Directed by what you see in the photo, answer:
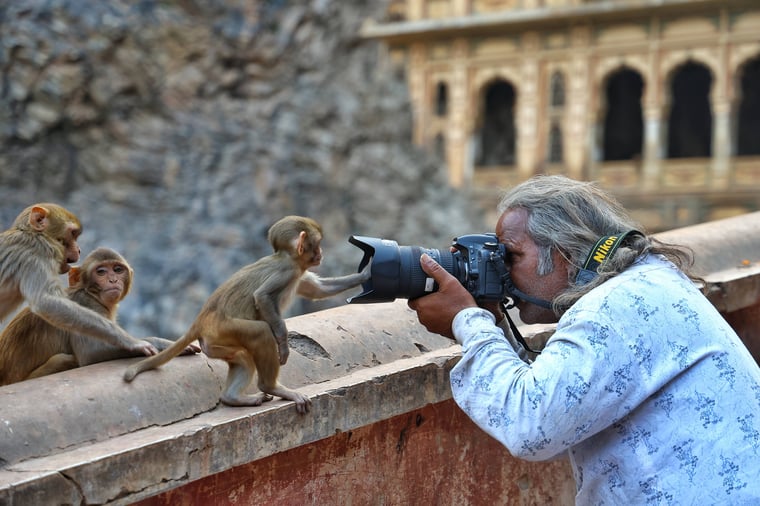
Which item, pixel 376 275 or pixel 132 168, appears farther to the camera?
pixel 132 168

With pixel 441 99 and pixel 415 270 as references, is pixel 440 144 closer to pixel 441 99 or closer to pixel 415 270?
pixel 441 99

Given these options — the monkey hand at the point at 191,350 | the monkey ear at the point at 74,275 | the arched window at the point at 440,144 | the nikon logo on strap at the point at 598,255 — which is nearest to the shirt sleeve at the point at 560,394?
the nikon logo on strap at the point at 598,255

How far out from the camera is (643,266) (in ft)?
6.07

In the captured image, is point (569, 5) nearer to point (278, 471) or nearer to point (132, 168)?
point (132, 168)

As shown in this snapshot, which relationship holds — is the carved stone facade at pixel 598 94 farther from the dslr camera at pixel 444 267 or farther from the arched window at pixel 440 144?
the dslr camera at pixel 444 267

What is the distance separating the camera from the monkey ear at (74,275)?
3.01 m

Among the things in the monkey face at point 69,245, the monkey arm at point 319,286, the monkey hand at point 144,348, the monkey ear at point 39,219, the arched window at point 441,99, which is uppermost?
the monkey ear at point 39,219

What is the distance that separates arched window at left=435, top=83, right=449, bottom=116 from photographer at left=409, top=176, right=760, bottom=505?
68.4ft

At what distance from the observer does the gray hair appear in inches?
Result: 74.9

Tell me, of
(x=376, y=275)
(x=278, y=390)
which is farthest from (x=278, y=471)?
(x=376, y=275)

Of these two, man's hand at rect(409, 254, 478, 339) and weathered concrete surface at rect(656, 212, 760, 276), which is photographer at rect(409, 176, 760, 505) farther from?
weathered concrete surface at rect(656, 212, 760, 276)

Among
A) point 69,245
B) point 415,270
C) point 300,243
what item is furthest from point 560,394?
point 69,245

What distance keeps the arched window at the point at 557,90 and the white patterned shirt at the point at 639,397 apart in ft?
65.9

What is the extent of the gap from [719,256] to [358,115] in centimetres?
2036
